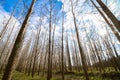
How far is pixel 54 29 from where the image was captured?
52.7ft

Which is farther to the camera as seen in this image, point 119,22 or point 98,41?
point 98,41

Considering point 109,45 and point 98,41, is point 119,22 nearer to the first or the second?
point 109,45

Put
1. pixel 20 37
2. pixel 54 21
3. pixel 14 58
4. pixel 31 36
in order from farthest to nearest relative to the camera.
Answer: pixel 31 36 → pixel 54 21 → pixel 20 37 → pixel 14 58

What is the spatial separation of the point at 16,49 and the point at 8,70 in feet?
3.13

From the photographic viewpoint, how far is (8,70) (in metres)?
4.34

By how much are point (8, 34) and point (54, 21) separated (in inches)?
463

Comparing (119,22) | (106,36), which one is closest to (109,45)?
(106,36)

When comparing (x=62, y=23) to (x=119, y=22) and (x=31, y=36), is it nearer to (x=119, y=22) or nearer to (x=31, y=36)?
(x=119, y=22)

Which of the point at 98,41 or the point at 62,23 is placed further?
the point at 98,41

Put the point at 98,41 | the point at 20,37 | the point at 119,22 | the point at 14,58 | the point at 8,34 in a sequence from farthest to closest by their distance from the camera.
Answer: the point at 98,41 → the point at 8,34 → the point at 20,37 → the point at 14,58 → the point at 119,22

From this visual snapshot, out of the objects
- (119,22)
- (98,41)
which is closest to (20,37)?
(119,22)

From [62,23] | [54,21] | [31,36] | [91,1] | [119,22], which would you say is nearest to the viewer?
[119,22]

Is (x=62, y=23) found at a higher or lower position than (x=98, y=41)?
lower

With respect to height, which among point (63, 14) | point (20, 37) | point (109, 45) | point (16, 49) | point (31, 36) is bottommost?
point (16, 49)
